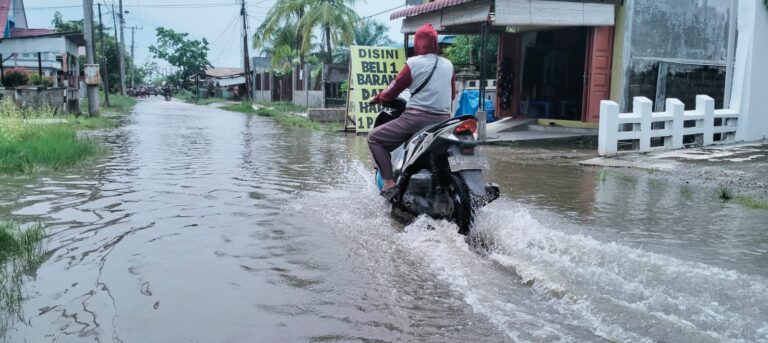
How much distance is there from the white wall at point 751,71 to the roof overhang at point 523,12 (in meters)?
2.67

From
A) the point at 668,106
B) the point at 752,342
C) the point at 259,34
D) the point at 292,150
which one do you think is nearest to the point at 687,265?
the point at 752,342

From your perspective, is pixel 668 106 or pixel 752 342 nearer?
pixel 752 342

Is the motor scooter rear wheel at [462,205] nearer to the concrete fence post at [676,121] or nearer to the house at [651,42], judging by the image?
the concrete fence post at [676,121]

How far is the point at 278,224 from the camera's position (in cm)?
536

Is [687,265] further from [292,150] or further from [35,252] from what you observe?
[292,150]

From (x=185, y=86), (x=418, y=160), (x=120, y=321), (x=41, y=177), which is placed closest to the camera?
(x=120, y=321)

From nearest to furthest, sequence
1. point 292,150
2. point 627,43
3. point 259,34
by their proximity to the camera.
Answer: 1. point 292,150
2. point 627,43
3. point 259,34

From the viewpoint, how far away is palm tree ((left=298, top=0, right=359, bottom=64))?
86.1 feet

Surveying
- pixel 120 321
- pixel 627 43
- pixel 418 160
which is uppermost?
pixel 627 43

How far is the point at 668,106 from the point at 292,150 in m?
6.62

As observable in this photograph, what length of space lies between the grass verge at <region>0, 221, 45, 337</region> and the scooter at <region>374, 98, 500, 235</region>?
9.03 feet

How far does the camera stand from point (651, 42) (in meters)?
13.5

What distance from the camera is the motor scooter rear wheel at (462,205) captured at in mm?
4719

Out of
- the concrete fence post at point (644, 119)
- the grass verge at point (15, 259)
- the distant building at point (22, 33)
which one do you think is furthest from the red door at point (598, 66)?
the distant building at point (22, 33)
